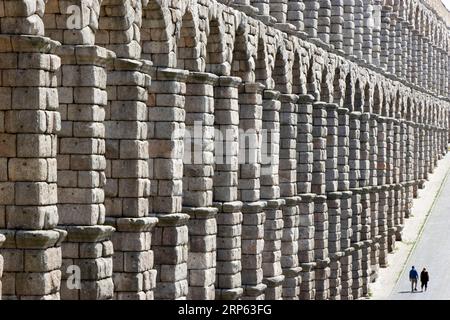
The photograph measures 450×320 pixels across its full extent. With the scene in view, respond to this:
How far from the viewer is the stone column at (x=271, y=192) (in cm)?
5516

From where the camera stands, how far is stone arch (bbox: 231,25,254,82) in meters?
51.3

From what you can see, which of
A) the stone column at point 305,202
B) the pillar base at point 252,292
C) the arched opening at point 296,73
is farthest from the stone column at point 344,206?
the pillar base at point 252,292

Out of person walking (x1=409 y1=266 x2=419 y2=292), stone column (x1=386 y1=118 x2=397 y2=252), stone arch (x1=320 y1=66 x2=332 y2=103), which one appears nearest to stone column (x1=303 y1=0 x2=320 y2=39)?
stone arch (x1=320 y1=66 x2=332 y2=103)

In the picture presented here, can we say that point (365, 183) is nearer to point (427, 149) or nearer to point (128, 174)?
point (427, 149)

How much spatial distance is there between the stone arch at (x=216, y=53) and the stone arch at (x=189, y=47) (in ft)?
8.41

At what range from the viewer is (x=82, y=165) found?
36.8m

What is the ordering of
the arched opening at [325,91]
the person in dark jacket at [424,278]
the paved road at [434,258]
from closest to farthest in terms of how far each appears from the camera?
the arched opening at [325,91]
the paved road at [434,258]
the person in dark jacket at [424,278]

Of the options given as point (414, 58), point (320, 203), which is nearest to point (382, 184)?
point (320, 203)

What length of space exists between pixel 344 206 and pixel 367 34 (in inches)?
420

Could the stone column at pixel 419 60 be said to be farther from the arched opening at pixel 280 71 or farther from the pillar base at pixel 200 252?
the pillar base at pixel 200 252

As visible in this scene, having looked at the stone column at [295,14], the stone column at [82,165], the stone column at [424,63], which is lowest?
the stone column at [82,165]

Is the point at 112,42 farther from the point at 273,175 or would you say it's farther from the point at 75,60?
the point at 273,175
